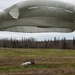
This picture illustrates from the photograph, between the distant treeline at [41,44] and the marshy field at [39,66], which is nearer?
the marshy field at [39,66]

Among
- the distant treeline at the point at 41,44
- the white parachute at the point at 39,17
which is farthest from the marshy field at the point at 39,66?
the distant treeline at the point at 41,44

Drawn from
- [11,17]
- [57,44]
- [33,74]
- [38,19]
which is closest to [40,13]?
[38,19]

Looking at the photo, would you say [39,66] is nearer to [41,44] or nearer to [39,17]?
[39,17]

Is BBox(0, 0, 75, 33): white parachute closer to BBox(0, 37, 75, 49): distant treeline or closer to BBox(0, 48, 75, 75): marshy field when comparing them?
BBox(0, 48, 75, 75): marshy field

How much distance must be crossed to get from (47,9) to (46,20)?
2.83ft

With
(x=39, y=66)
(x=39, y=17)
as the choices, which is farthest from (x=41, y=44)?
(x=39, y=17)

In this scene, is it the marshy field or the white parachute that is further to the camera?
the marshy field

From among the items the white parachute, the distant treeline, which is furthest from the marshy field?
the distant treeline

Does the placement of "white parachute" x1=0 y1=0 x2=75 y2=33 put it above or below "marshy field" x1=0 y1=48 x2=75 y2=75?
above

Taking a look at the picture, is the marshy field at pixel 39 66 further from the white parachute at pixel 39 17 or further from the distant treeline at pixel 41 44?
the distant treeline at pixel 41 44

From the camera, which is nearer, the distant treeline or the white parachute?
Answer: the white parachute

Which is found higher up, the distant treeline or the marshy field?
the distant treeline

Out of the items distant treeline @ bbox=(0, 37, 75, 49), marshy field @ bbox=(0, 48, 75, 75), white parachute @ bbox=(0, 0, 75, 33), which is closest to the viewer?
white parachute @ bbox=(0, 0, 75, 33)

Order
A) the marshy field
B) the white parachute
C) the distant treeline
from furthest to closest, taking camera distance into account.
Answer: the distant treeline
the marshy field
the white parachute
